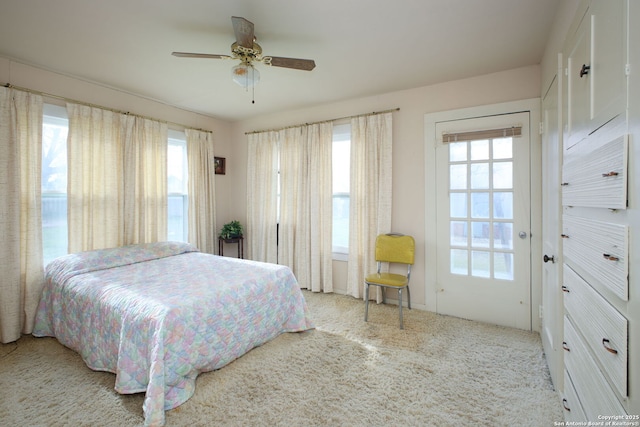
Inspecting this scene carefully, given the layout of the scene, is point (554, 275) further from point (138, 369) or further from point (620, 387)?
point (138, 369)

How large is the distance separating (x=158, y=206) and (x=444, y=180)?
11.7 ft

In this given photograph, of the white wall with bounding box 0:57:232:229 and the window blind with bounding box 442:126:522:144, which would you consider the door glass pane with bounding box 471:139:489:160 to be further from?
the white wall with bounding box 0:57:232:229

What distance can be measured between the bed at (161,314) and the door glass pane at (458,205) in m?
1.92

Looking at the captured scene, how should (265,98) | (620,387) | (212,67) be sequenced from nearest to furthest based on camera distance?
(620,387) → (212,67) → (265,98)

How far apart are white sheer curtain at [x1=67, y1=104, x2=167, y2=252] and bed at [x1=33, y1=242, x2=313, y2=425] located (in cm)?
39

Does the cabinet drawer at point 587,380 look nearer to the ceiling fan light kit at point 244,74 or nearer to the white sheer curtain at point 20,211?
the ceiling fan light kit at point 244,74

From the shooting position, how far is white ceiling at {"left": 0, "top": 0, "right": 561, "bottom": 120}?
2.02 m

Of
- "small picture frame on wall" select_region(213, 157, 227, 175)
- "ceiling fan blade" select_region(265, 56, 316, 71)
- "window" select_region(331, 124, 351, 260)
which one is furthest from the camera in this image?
"small picture frame on wall" select_region(213, 157, 227, 175)

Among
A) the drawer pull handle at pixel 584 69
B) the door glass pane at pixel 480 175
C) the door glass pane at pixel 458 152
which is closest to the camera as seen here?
the drawer pull handle at pixel 584 69

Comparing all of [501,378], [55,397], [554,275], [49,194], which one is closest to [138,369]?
[55,397]

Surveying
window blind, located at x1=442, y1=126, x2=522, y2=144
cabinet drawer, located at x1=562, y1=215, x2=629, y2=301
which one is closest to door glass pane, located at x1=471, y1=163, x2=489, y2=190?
window blind, located at x1=442, y1=126, x2=522, y2=144

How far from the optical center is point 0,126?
2650 millimetres

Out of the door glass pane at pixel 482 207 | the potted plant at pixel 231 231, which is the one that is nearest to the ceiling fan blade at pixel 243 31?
the door glass pane at pixel 482 207

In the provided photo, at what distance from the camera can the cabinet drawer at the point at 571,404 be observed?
1.34m
